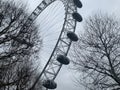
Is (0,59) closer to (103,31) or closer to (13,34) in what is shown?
(13,34)

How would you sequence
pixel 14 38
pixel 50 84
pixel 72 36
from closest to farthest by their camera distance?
pixel 14 38 → pixel 50 84 → pixel 72 36

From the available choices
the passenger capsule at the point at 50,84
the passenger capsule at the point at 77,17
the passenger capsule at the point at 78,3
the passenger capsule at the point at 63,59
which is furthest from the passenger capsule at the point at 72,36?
the passenger capsule at the point at 50,84


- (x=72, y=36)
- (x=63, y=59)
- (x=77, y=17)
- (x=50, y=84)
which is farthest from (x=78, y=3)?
(x=50, y=84)

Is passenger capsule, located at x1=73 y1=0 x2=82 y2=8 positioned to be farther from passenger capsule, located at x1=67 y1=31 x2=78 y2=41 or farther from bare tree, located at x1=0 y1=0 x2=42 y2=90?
bare tree, located at x1=0 y1=0 x2=42 y2=90

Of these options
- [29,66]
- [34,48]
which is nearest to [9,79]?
[29,66]

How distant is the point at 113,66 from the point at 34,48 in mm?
6280

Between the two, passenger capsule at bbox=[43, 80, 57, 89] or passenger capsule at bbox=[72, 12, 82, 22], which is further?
passenger capsule at bbox=[72, 12, 82, 22]

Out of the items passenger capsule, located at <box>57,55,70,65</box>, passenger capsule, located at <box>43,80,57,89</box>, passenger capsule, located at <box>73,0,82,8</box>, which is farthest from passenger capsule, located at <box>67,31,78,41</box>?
passenger capsule, located at <box>43,80,57,89</box>

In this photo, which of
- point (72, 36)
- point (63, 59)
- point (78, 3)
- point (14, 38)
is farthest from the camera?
point (78, 3)

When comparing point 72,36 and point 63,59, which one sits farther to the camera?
point 72,36

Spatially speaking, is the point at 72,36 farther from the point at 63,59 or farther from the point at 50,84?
the point at 50,84

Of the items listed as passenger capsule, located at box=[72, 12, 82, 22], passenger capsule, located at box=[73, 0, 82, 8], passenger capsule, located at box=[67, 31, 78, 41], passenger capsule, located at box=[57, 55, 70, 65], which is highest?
passenger capsule, located at box=[73, 0, 82, 8]

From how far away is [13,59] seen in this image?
1606 centimetres

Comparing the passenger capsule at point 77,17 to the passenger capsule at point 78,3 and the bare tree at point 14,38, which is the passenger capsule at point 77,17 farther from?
the bare tree at point 14,38
